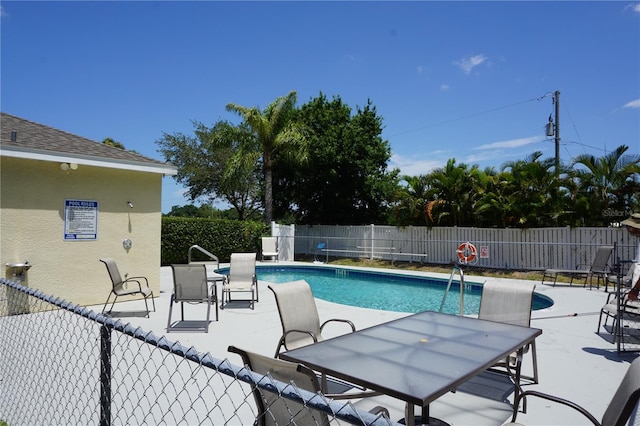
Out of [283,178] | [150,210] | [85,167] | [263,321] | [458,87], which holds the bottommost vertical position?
[263,321]

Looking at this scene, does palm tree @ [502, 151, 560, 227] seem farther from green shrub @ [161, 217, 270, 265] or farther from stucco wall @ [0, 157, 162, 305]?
stucco wall @ [0, 157, 162, 305]

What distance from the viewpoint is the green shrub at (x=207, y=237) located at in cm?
1725

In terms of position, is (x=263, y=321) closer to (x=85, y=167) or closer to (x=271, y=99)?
(x=85, y=167)

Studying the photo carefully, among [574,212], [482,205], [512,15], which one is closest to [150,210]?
[512,15]

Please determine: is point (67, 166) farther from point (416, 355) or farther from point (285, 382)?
point (285, 382)

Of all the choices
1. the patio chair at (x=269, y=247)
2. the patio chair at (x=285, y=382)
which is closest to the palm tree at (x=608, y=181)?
the patio chair at (x=269, y=247)

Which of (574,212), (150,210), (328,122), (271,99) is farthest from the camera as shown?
(328,122)

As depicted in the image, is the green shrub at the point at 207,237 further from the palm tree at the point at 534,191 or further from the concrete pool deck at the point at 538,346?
the palm tree at the point at 534,191

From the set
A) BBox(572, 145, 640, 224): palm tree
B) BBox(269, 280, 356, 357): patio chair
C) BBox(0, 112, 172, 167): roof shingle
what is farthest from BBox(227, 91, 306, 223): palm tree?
BBox(269, 280, 356, 357): patio chair

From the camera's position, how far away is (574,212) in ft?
48.2

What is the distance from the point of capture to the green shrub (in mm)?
17255

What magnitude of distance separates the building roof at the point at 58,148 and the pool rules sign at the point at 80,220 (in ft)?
2.91

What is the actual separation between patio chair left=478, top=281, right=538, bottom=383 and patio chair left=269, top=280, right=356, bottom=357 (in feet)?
5.22

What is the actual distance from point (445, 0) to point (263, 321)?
9808mm
